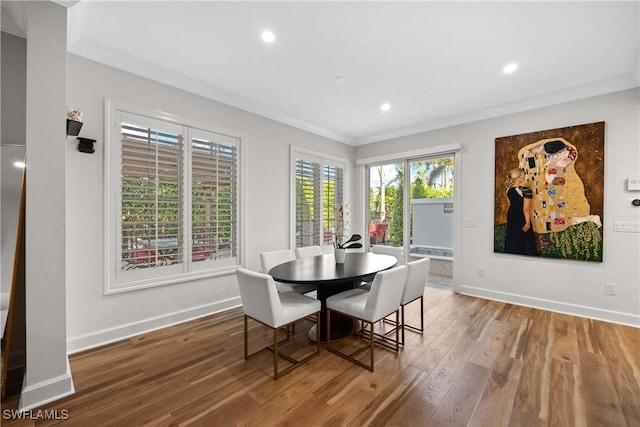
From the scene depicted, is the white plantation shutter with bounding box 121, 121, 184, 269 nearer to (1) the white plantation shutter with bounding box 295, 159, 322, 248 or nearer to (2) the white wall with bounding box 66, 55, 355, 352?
(2) the white wall with bounding box 66, 55, 355, 352

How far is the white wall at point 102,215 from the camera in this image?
2430 millimetres

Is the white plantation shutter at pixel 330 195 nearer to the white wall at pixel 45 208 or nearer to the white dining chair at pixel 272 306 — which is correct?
the white dining chair at pixel 272 306

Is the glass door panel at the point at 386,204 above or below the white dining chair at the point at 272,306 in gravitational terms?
above

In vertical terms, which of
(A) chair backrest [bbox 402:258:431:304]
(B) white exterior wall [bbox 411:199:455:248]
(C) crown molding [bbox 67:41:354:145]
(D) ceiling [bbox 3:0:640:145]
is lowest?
(A) chair backrest [bbox 402:258:431:304]

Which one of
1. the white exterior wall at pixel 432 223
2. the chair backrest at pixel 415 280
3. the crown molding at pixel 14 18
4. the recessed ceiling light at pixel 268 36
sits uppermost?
the recessed ceiling light at pixel 268 36

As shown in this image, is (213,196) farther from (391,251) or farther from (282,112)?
(391,251)

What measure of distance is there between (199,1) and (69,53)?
139 cm

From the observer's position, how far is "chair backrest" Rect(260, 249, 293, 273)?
120 inches

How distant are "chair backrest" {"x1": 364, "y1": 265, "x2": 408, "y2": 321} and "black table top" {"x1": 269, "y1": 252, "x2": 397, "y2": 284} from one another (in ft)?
0.96

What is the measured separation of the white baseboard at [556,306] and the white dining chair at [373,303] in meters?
2.15

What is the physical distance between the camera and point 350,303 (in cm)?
233

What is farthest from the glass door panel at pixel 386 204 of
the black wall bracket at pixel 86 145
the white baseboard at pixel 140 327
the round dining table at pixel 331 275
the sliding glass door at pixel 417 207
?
the black wall bracket at pixel 86 145

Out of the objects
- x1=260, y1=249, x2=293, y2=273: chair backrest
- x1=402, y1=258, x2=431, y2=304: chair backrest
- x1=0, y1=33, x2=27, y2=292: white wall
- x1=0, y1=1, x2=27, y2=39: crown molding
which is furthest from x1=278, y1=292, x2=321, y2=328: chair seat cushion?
x1=0, y1=1, x2=27, y2=39: crown molding

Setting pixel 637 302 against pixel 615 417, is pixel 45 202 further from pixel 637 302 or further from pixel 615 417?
pixel 637 302
